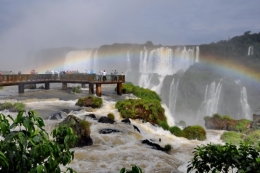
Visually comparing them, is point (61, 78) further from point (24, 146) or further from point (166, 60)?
point (166, 60)

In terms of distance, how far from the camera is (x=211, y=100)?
42.9 meters

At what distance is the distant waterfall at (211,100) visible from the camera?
40.8m

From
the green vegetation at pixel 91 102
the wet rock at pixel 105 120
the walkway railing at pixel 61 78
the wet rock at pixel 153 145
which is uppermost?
the walkway railing at pixel 61 78

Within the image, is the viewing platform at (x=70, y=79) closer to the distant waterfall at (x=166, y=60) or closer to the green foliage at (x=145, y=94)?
the green foliage at (x=145, y=94)

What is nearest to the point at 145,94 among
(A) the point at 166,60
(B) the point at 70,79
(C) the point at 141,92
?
(C) the point at 141,92

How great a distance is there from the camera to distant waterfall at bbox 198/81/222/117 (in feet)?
134

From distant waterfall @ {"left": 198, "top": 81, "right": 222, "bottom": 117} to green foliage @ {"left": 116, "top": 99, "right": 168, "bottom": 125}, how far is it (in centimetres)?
2277

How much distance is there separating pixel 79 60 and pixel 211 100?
40.6 metres

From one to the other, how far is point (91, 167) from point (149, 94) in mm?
18452

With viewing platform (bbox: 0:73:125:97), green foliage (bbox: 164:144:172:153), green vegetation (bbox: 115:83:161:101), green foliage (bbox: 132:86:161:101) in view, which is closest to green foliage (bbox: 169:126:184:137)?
green foliage (bbox: 164:144:172:153)

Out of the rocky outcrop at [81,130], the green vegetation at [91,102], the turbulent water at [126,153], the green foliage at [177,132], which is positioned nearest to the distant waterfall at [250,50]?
the turbulent water at [126,153]

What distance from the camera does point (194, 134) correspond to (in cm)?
1667

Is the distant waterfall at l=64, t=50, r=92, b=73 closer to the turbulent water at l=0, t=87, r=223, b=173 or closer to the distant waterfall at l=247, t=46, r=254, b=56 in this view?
the distant waterfall at l=247, t=46, r=254, b=56

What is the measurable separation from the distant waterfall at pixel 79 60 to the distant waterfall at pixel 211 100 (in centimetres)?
3584
